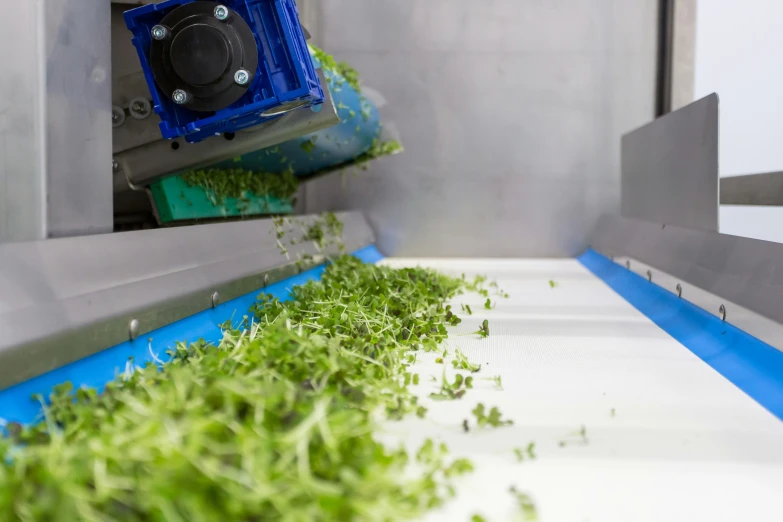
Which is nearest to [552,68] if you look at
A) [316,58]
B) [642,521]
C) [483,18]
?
[483,18]

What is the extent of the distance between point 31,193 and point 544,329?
60.3 inches

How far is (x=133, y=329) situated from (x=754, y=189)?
3.29 metres

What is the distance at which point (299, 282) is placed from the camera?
9.60 feet

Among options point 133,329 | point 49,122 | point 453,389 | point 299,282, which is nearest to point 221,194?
point 299,282

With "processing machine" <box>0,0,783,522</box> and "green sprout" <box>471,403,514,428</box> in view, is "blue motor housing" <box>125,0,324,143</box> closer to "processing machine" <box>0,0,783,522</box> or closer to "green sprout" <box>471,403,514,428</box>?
"processing machine" <box>0,0,783,522</box>

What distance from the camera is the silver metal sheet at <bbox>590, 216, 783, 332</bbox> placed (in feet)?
5.96

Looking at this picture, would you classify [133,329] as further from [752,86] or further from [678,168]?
[752,86]

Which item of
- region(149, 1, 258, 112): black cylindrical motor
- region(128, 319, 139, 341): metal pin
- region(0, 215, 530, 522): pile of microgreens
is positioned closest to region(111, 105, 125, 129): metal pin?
region(149, 1, 258, 112): black cylindrical motor

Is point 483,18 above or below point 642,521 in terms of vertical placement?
above

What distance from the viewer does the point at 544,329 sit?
2.17 metres

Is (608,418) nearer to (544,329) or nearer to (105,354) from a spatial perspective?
(544,329)

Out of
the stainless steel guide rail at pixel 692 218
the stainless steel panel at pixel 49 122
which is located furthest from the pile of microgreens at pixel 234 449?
the stainless steel guide rail at pixel 692 218

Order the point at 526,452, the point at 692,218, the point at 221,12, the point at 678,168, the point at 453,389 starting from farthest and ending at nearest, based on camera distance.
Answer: the point at 678,168 < the point at 692,218 < the point at 221,12 < the point at 453,389 < the point at 526,452

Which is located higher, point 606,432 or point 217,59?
point 217,59
